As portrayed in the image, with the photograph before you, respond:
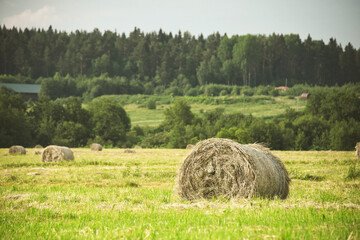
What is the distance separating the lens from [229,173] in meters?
10.7

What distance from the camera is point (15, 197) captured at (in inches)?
404

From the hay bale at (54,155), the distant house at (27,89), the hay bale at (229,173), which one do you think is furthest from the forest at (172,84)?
the hay bale at (229,173)

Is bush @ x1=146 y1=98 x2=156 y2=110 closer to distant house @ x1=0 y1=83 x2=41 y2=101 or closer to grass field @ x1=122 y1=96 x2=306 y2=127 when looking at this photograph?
grass field @ x1=122 y1=96 x2=306 y2=127

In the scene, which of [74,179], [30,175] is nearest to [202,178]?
[74,179]

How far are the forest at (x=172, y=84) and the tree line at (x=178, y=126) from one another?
19 centimetres

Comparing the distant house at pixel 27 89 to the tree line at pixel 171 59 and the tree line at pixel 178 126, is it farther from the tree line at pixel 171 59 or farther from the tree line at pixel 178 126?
the tree line at pixel 178 126

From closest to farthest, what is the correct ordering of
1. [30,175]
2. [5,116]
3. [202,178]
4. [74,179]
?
[202,178] → [74,179] → [30,175] → [5,116]

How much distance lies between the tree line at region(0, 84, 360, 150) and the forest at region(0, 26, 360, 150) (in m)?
0.19

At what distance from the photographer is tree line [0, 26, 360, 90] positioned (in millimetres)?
142500

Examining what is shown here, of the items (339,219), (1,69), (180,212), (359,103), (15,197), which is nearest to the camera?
(339,219)

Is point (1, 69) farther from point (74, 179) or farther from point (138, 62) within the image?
point (74, 179)

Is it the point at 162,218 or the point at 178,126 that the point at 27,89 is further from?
the point at 162,218

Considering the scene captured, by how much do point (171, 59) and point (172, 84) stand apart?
63.3 feet

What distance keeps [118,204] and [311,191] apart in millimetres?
6151
